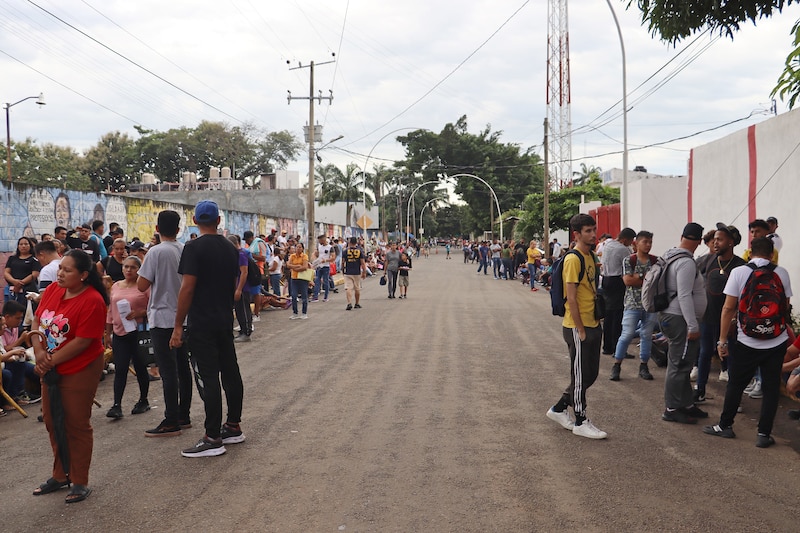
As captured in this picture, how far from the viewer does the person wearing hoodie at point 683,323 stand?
6859 millimetres

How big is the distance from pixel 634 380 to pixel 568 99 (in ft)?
116

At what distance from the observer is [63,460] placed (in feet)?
16.1

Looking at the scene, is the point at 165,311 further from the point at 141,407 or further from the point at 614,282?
the point at 614,282

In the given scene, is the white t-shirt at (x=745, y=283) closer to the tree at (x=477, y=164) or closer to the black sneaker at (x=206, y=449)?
the black sneaker at (x=206, y=449)

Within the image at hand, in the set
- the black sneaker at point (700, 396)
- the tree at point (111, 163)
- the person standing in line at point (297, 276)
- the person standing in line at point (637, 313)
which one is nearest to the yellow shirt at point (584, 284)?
the black sneaker at point (700, 396)

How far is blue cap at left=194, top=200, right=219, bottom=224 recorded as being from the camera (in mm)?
5953

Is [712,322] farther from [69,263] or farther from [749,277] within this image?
[69,263]

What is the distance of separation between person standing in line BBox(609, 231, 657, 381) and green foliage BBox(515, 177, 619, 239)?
30.5 metres

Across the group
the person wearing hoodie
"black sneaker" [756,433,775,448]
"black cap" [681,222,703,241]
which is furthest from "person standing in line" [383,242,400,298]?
"black sneaker" [756,433,775,448]

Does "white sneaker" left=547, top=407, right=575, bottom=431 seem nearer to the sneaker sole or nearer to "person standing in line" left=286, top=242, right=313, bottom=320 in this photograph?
the sneaker sole

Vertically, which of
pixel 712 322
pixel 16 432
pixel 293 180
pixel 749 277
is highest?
pixel 293 180

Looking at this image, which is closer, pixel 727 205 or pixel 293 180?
pixel 727 205

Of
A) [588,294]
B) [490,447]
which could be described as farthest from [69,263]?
[588,294]

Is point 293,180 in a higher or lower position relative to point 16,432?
higher
